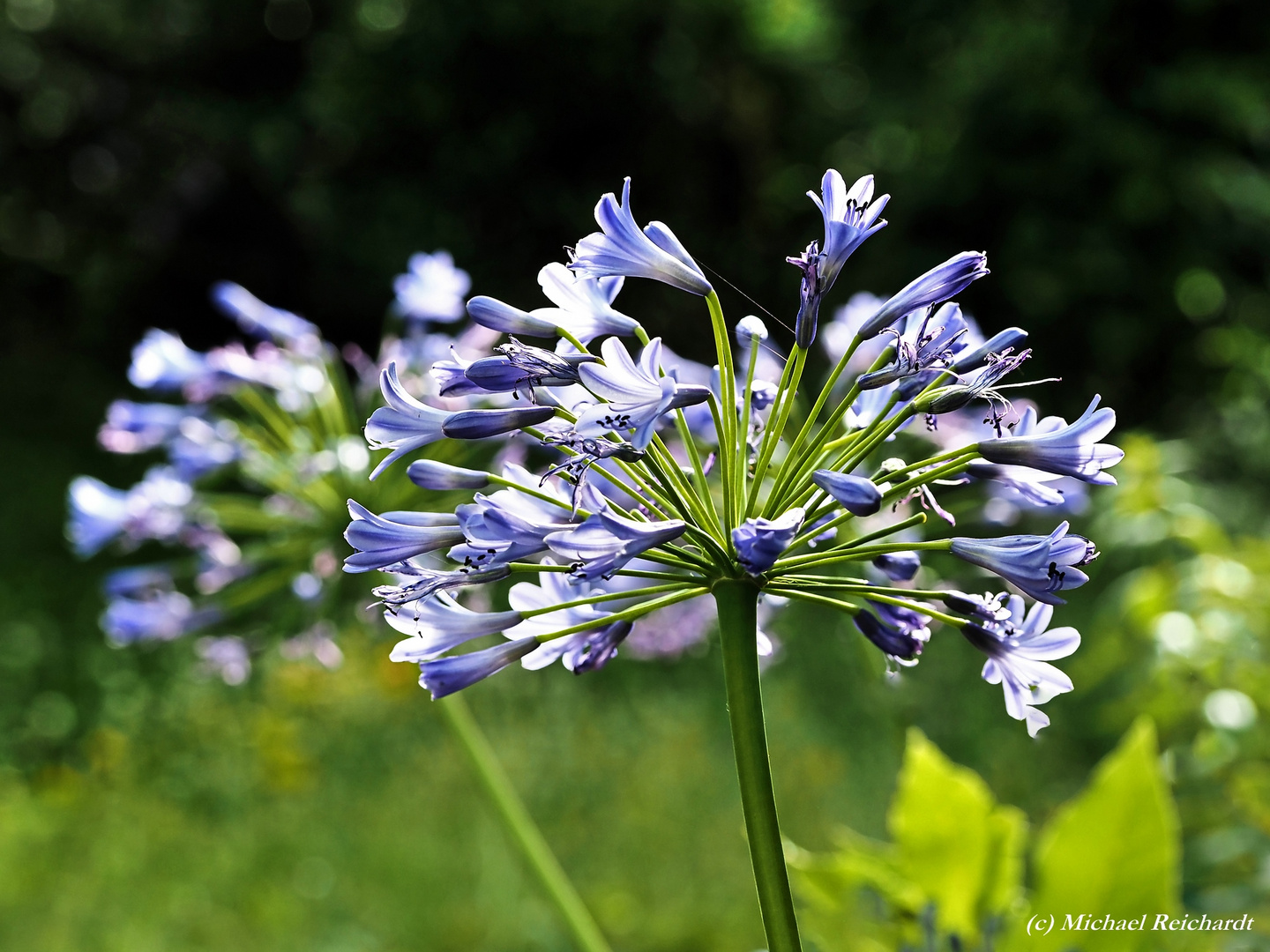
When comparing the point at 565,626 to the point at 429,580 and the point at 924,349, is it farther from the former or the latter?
the point at 924,349

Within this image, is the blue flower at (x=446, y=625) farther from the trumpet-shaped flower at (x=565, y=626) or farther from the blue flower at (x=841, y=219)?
the blue flower at (x=841, y=219)

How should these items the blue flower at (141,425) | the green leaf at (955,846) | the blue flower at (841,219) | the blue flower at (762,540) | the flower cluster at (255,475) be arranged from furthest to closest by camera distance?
the blue flower at (141,425), the flower cluster at (255,475), the green leaf at (955,846), the blue flower at (841,219), the blue flower at (762,540)

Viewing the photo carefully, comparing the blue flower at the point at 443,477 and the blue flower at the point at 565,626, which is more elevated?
the blue flower at the point at 443,477

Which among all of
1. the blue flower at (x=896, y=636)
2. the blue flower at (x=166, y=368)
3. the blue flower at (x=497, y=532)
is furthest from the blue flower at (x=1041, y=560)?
the blue flower at (x=166, y=368)

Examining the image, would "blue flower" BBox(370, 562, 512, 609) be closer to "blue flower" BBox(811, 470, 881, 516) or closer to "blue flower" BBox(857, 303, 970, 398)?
"blue flower" BBox(811, 470, 881, 516)

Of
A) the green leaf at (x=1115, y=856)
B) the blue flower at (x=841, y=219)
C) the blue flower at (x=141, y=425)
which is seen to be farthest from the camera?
the blue flower at (x=141, y=425)

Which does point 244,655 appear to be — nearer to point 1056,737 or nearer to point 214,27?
point 1056,737

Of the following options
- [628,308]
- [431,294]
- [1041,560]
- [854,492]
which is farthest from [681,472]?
[628,308]
